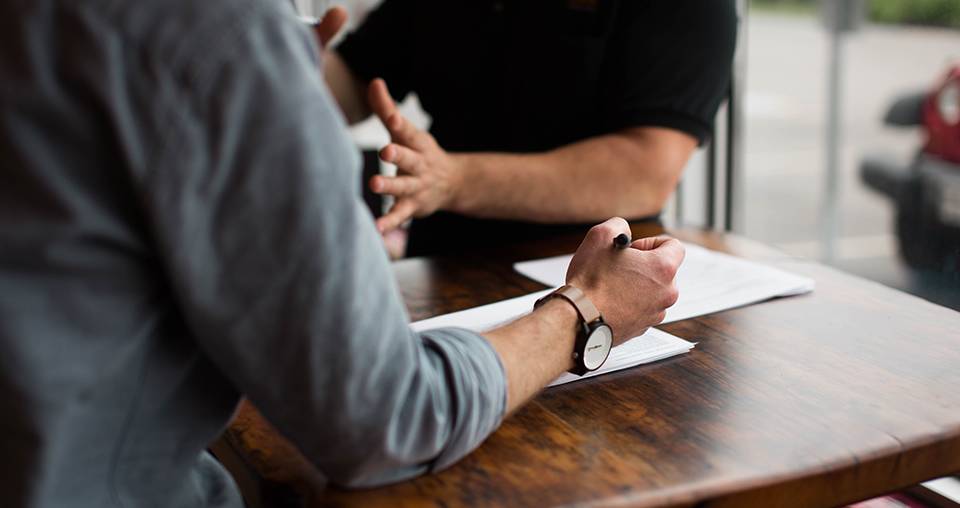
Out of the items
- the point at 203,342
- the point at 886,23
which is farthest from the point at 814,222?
the point at 203,342

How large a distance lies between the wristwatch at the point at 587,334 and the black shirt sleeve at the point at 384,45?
1.16 meters

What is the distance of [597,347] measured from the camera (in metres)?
0.97

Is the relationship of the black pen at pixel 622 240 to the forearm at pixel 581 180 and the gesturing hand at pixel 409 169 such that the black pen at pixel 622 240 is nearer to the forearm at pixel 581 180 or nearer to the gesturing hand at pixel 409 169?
the gesturing hand at pixel 409 169

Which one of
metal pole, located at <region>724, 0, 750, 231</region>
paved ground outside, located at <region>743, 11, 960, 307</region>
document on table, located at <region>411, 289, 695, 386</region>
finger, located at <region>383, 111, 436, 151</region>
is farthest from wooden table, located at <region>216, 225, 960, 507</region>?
paved ground outside, located at <region>743, 11, 960, 307</region>

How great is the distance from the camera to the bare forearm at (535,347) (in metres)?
0.87

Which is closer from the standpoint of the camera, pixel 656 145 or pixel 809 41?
pixel 656 145

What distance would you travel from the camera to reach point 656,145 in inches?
65.1

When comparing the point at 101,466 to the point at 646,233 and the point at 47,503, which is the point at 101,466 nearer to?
the point at 47,503

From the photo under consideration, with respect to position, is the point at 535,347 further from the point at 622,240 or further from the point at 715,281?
the point at 715,281

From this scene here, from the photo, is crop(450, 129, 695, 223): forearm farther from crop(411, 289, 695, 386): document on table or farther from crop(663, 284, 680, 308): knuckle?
crop(663, 284, 680, 308): knuckle

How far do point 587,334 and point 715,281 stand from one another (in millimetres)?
456

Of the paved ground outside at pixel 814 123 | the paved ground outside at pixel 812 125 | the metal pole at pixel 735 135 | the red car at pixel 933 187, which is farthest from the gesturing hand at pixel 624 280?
the paved ground outside at pixel 814 123

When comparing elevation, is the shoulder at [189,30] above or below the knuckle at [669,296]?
above

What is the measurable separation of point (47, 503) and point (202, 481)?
179mm
